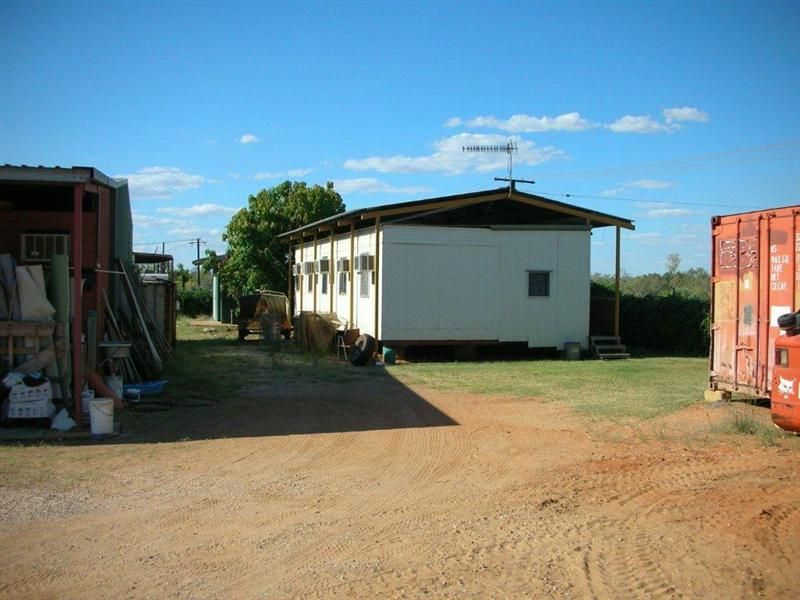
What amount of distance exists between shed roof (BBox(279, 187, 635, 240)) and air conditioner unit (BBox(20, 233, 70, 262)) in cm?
741

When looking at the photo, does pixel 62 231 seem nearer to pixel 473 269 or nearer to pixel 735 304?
pixel 473 269

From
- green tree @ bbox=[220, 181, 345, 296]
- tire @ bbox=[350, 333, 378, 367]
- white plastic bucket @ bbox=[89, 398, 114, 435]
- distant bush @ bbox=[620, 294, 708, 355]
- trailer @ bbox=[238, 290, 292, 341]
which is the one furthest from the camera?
green tree @ bbox=[220, 181, 345, 296]

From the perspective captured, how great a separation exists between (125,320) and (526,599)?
469 inches

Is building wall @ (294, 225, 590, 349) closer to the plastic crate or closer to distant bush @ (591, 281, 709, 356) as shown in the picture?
distant bush @ (591, 281, 709, 356)

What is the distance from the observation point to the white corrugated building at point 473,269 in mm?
20234

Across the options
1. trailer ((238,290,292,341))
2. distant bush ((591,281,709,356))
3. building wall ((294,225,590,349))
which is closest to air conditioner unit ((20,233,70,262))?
building wall ((294,225,590,349))

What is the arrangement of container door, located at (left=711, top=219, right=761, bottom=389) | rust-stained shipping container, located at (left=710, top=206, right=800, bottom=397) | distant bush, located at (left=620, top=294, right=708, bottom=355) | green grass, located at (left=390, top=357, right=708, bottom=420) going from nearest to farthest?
1. rust-stained shipping container, located at (left=710, top=206, right=800, bottom=397)
2. container door, located at (left=711, top=219, right=761, bottom=389)
3. green grass, located at (left=390, top=357, right=708, bottom=420)
4. distant bush, located at (left=620, top=294, right=708, bottom=355)

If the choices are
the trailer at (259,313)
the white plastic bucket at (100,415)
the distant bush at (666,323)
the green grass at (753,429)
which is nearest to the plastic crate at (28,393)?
the white plastic bucket at (100,415)

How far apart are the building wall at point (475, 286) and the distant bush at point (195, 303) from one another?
23.5m

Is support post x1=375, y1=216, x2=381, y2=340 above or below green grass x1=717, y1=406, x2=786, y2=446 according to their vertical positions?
above

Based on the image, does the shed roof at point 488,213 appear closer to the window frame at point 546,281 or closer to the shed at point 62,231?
the window frame at point 546,281

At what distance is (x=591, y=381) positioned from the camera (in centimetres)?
1581

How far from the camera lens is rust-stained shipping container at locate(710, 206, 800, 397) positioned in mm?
10836

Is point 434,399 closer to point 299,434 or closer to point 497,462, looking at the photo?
point 299,434
